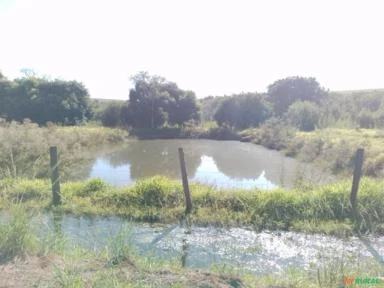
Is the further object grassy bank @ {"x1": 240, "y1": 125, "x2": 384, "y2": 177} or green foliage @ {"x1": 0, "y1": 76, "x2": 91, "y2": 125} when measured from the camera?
green foliage @ {"x1": 0, "y1": 76, "x2": 91, "y2": 125}

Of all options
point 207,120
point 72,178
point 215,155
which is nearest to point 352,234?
A: point 72,178

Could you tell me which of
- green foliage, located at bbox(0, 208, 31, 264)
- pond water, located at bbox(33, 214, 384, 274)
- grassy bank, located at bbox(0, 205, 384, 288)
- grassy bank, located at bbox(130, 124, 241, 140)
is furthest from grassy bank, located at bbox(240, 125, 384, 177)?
green foliage, located at bbox(0, 208, 31, 264)

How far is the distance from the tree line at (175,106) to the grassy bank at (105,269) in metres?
22.8

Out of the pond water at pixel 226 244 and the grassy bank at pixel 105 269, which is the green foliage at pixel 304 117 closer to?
the pond water at pixel 226 244

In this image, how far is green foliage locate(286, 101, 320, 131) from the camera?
29094mm

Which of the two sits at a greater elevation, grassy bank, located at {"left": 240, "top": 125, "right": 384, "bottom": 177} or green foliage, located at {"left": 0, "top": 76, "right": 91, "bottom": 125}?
green foliage, located at {"left": 0, "top": 76, "right": 91, "bottom": 125}

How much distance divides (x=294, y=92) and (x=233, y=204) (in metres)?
37.3

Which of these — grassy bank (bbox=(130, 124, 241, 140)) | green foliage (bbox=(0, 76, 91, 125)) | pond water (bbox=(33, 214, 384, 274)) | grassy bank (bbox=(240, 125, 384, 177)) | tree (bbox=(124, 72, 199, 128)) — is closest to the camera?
pond water (bbox=(33, 214, 384, 274))

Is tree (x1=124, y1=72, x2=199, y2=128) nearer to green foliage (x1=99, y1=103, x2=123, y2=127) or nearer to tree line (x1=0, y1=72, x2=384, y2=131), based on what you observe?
tree line (x1=0, y1=72, x2=384, y2=131)

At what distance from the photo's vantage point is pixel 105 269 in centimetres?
361

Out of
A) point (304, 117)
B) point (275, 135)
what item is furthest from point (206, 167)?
point (304, 117)

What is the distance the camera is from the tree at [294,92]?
137ft

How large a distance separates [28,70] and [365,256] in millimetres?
45341

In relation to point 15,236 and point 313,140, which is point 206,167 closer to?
point 313,140
